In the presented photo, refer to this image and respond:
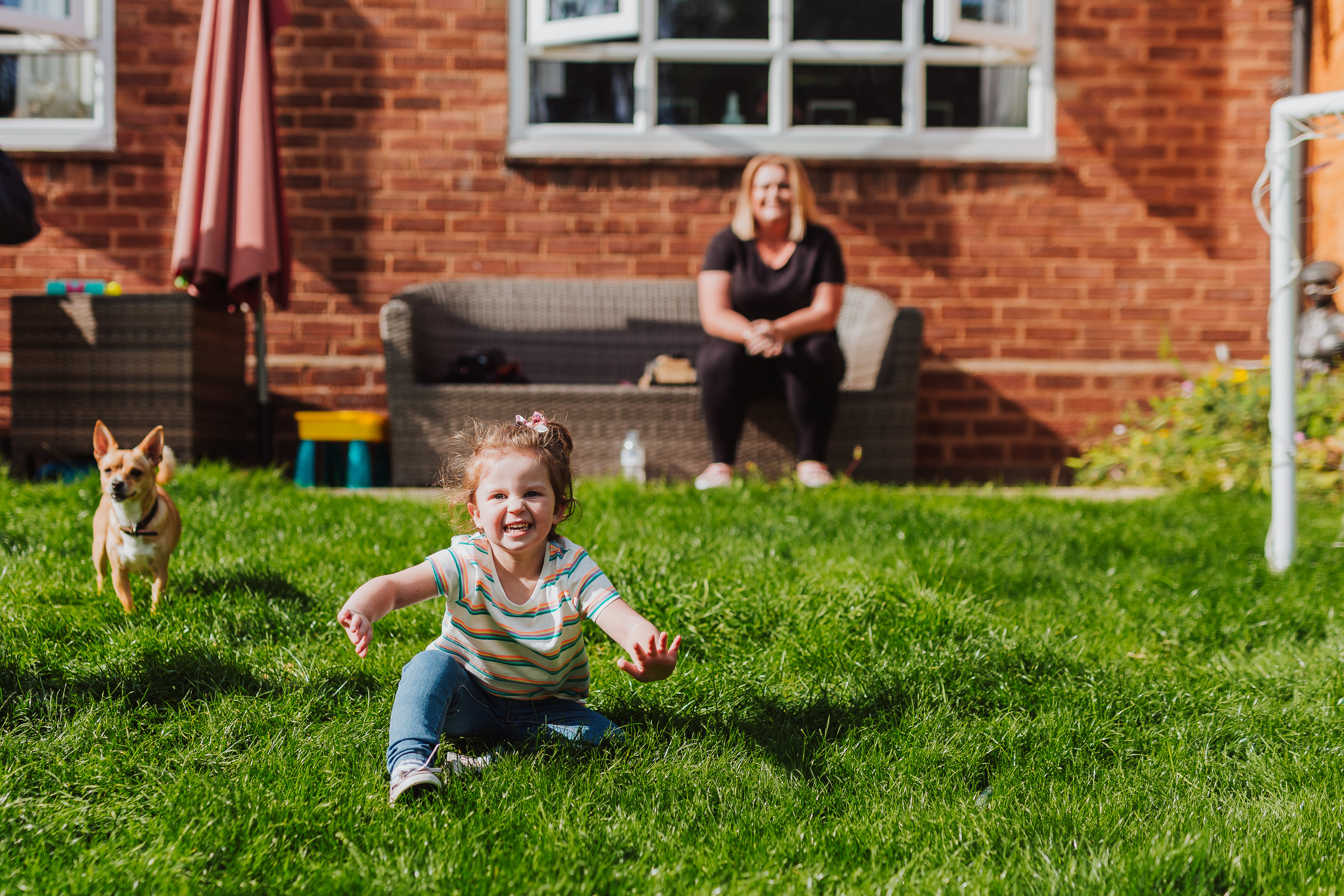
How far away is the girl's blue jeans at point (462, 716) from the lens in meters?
1.75

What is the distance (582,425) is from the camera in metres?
5.07

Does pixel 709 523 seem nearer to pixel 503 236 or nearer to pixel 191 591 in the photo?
pixel 191 591

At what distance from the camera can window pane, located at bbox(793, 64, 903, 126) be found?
21.1 feet

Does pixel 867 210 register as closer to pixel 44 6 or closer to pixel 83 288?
pixel 83 288

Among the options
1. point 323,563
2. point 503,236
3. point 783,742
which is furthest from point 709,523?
point 503,236

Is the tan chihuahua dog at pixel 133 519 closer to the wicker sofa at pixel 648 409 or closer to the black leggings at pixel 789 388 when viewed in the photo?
the wicker sofa at pixel 648 409

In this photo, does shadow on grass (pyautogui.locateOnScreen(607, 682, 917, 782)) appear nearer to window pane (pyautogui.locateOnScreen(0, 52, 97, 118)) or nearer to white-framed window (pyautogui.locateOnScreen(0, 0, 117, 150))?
white-framed window (pyautogui.locateOnScreen(0, 0, 117, 150))

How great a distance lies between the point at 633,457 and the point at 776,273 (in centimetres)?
113

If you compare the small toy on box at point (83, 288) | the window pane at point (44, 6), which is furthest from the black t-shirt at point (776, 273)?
the window pane at point (44, 6)

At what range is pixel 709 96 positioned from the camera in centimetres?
642

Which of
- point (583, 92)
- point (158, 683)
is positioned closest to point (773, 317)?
point (583, 92)

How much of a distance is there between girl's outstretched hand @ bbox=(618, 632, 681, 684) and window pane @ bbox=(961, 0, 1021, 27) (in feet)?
17.6

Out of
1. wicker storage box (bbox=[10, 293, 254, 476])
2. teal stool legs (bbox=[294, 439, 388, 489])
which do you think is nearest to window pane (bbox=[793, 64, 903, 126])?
teal stool legs (bbox=[294, 439, 388, 489])

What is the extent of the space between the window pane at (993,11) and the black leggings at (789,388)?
2.45 metres
